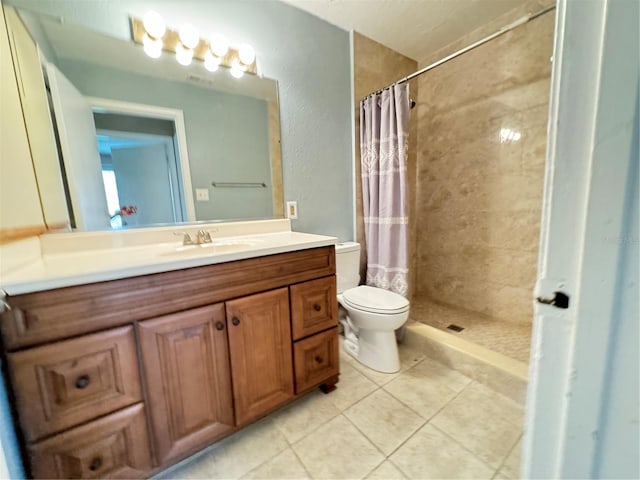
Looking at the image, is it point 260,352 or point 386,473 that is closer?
point 386,473

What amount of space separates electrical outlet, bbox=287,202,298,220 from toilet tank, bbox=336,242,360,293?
372mm

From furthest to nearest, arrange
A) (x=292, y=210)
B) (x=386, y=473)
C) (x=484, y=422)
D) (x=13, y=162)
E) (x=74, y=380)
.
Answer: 1. (x=292, y=210)
2. (x=484, y=422)
3. (x=386, y=473)
4. (x=13, y=162)
5. (x=74, y=380)

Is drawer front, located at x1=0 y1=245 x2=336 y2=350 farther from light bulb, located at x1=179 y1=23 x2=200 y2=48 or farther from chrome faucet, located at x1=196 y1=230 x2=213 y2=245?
light bulb, located at x1=179 y1=23 x2=200 y2=48

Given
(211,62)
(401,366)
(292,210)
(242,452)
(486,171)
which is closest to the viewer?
(242,452)

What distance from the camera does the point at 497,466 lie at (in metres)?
0.99

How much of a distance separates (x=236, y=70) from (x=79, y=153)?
2.91 feet

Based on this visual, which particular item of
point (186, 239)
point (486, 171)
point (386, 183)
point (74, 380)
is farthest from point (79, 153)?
point (486, 171)

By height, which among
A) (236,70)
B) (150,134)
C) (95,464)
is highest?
(236,70)

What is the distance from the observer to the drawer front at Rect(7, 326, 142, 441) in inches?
27.4

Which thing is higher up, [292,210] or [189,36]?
[189,36]

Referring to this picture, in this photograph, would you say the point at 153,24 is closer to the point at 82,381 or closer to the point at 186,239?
the point at 186,239

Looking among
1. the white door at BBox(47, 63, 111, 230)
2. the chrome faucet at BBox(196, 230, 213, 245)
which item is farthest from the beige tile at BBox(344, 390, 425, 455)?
the white door at BBox(47, 63, 111, 230)

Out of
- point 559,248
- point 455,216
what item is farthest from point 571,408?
point 455,216

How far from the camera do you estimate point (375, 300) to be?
159 centimetres
